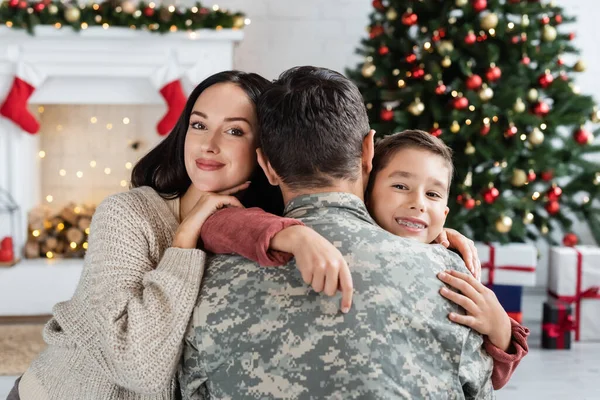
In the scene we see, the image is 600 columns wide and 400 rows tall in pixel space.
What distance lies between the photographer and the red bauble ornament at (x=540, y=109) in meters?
4.27

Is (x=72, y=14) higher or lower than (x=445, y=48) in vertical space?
higher

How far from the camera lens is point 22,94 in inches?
181

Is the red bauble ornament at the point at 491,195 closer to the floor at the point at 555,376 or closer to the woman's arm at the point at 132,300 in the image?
the floor at the point at 555,376

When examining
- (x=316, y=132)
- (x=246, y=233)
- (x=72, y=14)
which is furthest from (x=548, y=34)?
(x=246, y=233)

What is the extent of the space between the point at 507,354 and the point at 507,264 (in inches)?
117

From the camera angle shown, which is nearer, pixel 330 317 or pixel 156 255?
pixel 330 317

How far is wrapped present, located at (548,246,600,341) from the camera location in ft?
14.2

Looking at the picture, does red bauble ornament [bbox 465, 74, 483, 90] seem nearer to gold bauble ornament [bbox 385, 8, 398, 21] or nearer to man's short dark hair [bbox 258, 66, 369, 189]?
gold bauble ornament [bbox 385, 8, 398, 21]

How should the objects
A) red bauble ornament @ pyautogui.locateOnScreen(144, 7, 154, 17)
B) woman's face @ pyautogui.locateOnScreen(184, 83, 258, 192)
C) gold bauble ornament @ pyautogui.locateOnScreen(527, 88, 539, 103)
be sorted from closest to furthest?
woman's face @ pyautogui.locateOnScreen(184, 83, 258, 192)
gold bauble ornament @ pyautogui.locateOnScreen(527, 88, 539, 103)
red bauble ornament @ pyautogui.locateOnScreen(144, 7, 154, 17)

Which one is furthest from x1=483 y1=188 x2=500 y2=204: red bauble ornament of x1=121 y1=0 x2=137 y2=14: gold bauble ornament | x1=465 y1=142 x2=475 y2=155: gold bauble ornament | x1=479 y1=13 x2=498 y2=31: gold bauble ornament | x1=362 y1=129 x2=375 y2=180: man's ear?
x1=362 y1=129 x2=375 y2=180: man's ear

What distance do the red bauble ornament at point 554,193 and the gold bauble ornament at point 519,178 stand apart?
0.22 meters

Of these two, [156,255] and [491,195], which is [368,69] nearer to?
[491,195]

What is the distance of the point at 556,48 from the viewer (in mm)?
4344

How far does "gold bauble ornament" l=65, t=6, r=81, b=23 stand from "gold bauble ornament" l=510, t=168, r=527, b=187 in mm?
2706
